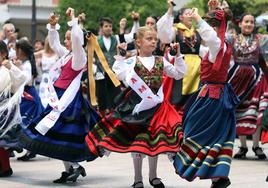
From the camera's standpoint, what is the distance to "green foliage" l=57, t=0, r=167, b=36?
93.5ft

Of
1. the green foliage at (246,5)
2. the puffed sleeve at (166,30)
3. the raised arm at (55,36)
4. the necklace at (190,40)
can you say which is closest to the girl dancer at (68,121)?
the raised arm at (55,36)

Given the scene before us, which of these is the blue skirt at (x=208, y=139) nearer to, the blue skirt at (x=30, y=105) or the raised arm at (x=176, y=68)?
the raised arm at (x=176, y=68)

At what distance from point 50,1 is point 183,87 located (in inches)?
1121

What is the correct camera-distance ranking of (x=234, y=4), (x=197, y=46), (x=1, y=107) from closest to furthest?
1. (x=1, y=107)
2. (x=197, y=46)
3. (x=234, y=4)

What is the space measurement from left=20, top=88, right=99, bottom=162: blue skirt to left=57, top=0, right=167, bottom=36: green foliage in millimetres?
20321

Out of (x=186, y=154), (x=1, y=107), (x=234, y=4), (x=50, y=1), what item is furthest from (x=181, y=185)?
(x=50, y=1)

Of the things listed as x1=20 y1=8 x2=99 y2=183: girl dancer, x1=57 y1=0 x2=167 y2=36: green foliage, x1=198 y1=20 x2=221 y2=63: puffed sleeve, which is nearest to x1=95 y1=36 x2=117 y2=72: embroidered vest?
x1=20 y1=8 x2=99 y2=183: girl dancer

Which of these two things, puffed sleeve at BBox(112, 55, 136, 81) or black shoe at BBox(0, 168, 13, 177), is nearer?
puffed sleeve at BBox(112, 55, 136, 81)

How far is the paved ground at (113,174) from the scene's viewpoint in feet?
25.8

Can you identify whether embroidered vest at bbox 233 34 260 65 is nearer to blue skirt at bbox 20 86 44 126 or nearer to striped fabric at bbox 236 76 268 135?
striped fabric at bbox 236 76 268 135

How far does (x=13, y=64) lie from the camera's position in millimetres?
8477

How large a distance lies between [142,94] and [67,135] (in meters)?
0.99

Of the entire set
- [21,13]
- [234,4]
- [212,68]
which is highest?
[212,68]

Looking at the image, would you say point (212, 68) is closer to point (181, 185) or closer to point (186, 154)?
point (186, 154)
